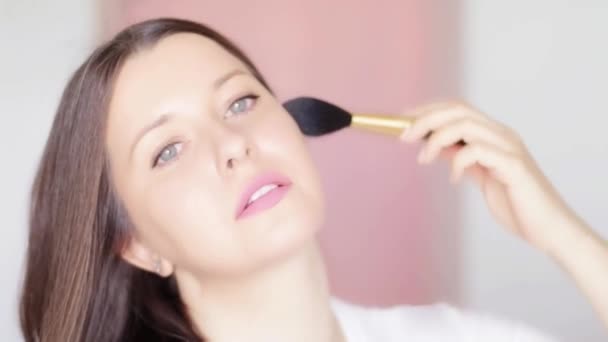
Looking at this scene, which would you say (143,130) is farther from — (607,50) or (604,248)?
(607,50)

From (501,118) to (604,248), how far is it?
0.35 meters

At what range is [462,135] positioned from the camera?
67cm

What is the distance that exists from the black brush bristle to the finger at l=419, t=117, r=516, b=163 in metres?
0.08

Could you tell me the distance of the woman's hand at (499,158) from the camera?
2.22ft

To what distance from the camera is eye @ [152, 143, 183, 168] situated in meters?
0.70

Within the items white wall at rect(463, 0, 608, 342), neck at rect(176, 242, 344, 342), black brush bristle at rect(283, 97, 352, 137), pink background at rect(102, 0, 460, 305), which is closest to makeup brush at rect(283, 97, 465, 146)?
black brush bristle at rect(283, 97, 352, 137)

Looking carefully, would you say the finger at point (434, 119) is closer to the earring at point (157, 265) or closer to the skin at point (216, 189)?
the skin at point (216, 189)

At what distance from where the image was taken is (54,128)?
0.75 m

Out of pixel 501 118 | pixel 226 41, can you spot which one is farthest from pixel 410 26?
pixel 226 41

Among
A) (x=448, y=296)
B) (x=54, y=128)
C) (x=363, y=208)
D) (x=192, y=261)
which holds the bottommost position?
(x=448, y=296)

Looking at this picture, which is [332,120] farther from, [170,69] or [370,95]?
[370,95]

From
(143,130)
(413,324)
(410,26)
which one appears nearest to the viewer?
(143,130)

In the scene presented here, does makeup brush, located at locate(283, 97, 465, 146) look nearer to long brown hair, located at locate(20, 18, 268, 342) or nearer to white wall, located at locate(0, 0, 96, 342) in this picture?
long brown hair, located at locate(20, 18, 268, 342)

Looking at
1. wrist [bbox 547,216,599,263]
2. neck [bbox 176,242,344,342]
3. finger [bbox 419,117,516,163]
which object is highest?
finger [bbox 419,117,516,163]
